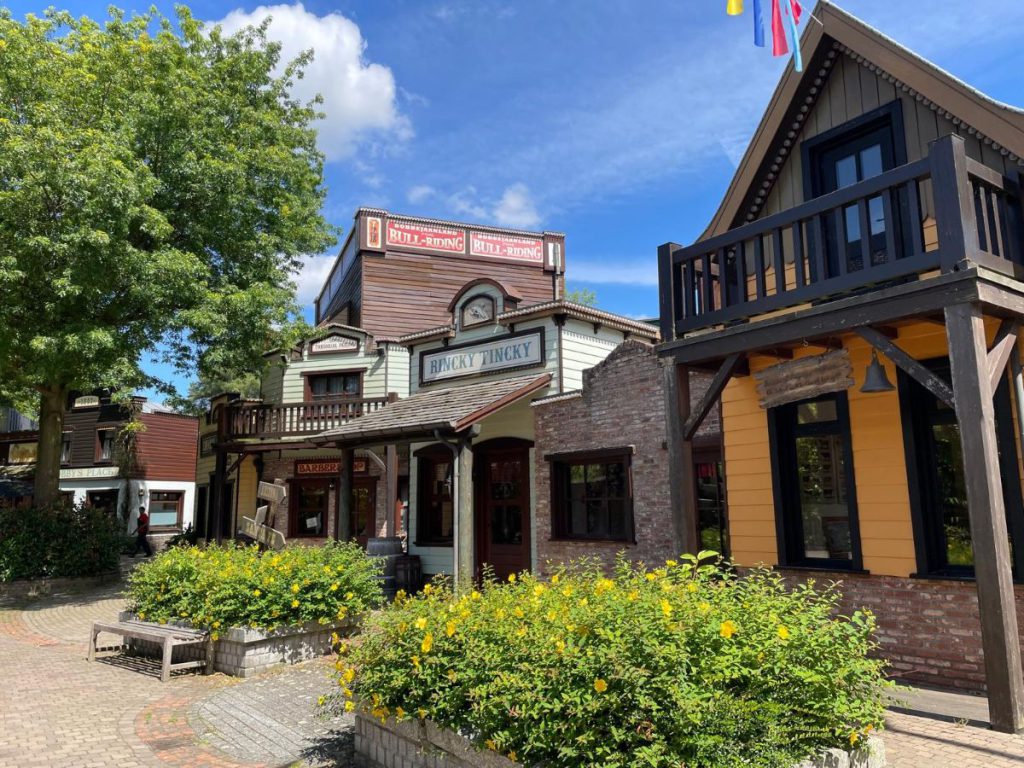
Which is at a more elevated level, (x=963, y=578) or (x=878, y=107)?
(x=878, y=107)

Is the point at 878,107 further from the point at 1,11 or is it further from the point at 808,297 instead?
the point at 1,11

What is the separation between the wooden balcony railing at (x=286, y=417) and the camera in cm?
2012

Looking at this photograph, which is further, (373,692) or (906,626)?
(906,626)

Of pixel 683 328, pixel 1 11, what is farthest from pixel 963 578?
pixel 1 11

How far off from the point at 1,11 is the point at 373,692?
18254 millimetres

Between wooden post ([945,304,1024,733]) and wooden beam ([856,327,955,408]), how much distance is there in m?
0.08

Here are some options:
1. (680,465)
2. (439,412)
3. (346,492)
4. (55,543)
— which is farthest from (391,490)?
(680,465)

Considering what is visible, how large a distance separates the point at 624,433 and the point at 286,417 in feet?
40.9

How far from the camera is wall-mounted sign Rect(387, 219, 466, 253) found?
23062 millimetres

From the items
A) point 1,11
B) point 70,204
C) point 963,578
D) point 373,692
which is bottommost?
point 373,692

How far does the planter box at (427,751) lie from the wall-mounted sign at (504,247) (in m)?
19.8

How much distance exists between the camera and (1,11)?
51.9 feet

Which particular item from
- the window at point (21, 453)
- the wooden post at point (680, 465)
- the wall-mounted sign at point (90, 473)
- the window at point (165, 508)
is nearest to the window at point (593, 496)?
the wooden post at point (680, 465)

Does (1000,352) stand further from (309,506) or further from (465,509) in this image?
(309,506)
